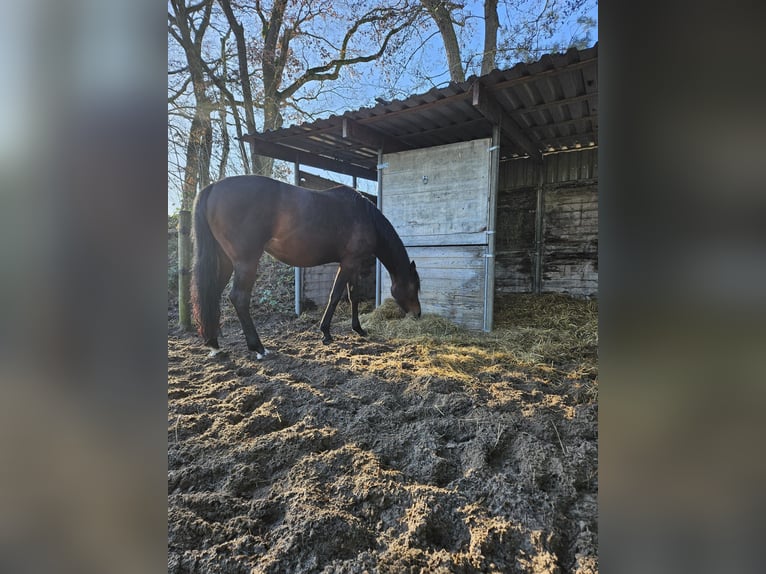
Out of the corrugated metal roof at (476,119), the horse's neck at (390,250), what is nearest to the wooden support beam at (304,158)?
the corrugated metal roof at (476,119)

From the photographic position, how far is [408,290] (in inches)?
170

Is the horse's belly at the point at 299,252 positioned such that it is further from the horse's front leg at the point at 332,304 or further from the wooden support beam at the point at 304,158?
the wooden support beam at the point at 304,158

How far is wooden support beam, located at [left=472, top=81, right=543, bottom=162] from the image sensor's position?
373 cm

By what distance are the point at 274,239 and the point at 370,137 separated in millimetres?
2571

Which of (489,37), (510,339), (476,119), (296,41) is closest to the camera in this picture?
(510,339)

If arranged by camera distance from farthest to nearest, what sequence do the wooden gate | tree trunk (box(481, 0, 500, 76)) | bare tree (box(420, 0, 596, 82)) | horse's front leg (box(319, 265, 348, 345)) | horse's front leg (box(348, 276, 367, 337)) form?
tree trunk (box(481, 0, 500, 76)), bare tree (box(420, 0, 596, 82)), the wooden gate, horse's front leg (box(348, 276, 367, 337)), horse's front leg (box(319, 265, 348, 345))

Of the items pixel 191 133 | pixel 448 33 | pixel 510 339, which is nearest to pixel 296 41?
pixel 191 133

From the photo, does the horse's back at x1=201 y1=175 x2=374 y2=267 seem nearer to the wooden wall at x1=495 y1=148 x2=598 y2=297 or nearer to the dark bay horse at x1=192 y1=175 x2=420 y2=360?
the dark bay horse at x1=192 y1=175 x2=420 y2=360

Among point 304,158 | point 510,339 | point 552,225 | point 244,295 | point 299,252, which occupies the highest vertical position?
point 304,158

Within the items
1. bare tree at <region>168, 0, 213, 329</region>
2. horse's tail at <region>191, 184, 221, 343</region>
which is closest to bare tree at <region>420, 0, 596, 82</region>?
bare tree at <region>168, 0, 213, 329</region>
